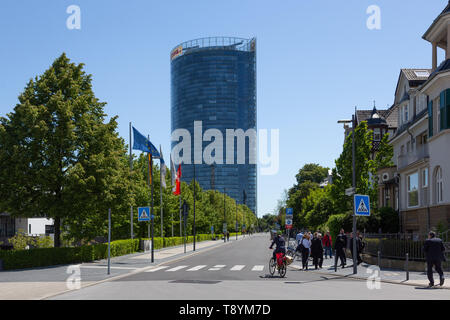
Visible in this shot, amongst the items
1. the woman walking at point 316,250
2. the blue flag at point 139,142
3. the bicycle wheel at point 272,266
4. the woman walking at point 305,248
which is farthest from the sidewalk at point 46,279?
the blue flag at point 139,142

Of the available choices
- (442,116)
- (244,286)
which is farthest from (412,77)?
(244,286)

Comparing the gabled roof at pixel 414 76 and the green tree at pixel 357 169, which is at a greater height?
the gabled roof at pixel 414 76

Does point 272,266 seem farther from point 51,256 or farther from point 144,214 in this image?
point 51,256

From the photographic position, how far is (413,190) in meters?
33.9

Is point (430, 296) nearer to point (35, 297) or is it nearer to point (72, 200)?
point (35, 297)

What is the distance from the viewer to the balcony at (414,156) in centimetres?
3141

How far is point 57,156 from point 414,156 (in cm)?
2215

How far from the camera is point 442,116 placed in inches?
1043

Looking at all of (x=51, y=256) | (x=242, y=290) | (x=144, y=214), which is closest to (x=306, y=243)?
(x=144, y=214)

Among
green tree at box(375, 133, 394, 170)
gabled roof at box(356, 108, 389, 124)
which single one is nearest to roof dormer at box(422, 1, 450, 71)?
green tree at box(375, 133, 394, 170)

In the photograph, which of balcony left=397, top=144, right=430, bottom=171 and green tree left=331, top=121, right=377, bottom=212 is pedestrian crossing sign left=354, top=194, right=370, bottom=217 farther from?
green tree left=331, top=121, right=377, bottom=212

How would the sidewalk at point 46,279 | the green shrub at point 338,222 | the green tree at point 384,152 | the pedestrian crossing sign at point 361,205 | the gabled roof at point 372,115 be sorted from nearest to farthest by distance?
1. the sidewalk at point 46,279
2. the pedestrian crossing sign at point 361,205
3. the green shrub at point 338,222
4. the green tree at point 384,152
5. the gabled roof at point 372,115

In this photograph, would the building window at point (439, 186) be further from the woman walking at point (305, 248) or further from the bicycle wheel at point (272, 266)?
the bicycle wheel at point (272, 266)

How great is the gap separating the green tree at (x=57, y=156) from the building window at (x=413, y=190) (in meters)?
18.4
